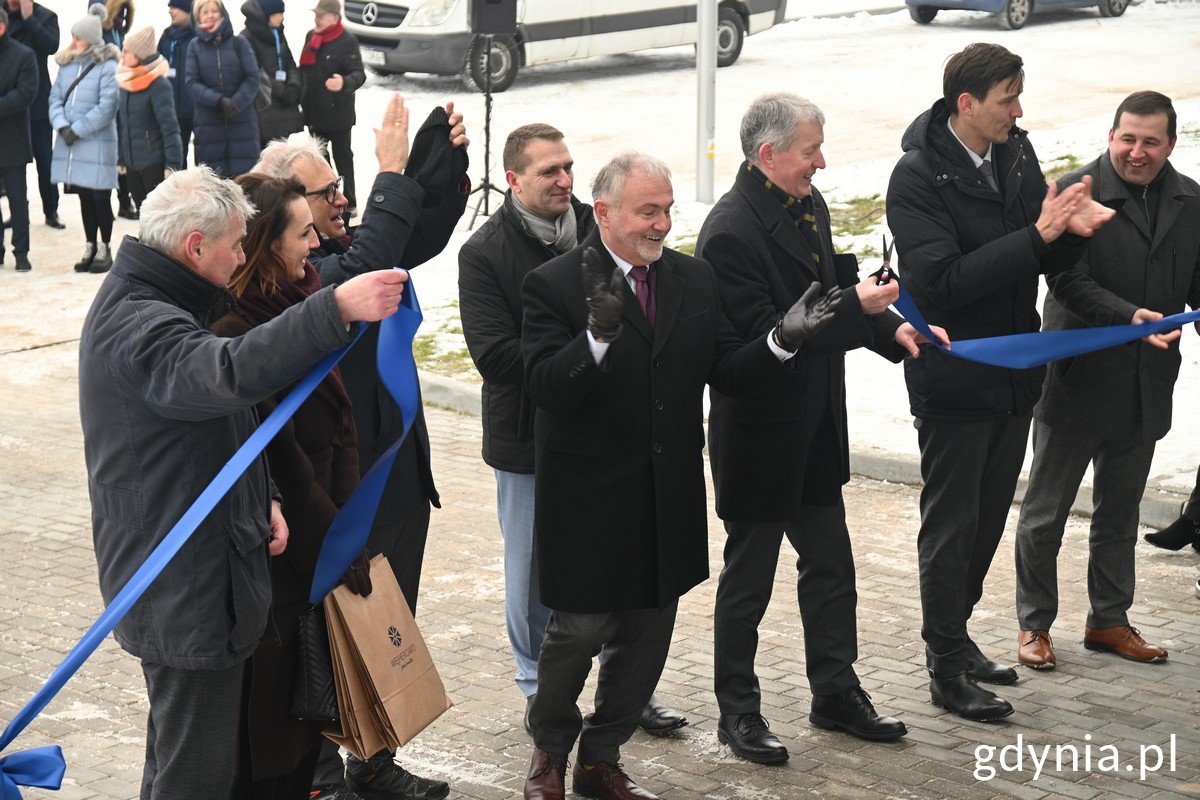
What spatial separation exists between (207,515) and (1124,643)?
13.3 ft

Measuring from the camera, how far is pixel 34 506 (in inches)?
349

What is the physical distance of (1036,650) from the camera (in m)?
6.45

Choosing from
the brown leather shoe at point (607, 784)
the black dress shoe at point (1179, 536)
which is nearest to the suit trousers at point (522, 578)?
the brown leather shoe at point (607, 784)

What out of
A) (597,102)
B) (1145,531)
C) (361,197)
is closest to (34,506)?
(1145,531)

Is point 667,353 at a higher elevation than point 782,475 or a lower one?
higher

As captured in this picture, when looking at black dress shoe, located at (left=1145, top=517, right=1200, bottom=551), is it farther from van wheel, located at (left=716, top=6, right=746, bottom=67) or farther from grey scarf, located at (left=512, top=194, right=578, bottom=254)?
van wheel, located at (left=716, top=6, right=746, bottom=67)

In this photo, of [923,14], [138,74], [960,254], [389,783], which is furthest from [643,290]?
[923,14]

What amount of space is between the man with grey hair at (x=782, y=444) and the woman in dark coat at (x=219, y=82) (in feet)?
34.8

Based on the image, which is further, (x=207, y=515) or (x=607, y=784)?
(x=607, y=784)

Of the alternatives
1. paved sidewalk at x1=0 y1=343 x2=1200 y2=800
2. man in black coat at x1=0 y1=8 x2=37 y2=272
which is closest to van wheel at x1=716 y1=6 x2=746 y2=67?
man in black coat at x1=0 y1=8 x2=37 y2=272

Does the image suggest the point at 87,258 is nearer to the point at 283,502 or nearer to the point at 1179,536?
the point at 1179,536

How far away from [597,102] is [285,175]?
16.5 m

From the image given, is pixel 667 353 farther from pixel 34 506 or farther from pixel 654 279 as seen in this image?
pixel 34 506

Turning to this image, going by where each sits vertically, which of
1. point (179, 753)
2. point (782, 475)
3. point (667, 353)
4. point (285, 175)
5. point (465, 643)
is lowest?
point (465, 643)
